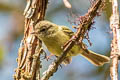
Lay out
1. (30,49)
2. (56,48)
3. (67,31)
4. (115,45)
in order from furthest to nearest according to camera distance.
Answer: (67,31), (56,48), (30,49), (115,45)

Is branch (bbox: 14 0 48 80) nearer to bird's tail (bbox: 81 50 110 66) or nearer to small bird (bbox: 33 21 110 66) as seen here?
small bird (bbox: 33 21 110 66)

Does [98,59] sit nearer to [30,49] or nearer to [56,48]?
[56,48]

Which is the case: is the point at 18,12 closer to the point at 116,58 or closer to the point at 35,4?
the point at 35,4

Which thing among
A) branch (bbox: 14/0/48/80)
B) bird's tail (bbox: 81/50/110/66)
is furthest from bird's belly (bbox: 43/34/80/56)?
branch (bbox: 14/0/48/80)

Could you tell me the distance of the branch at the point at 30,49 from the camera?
2.71 metres

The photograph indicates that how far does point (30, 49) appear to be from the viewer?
2.88 metres

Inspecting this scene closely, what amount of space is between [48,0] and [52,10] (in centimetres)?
347

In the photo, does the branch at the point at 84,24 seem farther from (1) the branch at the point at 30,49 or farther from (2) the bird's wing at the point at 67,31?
(2) the bird's wing at the point at 67,31

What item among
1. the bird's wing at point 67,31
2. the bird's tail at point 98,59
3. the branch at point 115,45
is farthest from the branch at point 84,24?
the bird's tail at point 98,59

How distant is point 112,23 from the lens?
223 centimetres

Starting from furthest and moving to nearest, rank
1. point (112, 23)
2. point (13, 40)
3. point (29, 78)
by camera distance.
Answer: point (13, 40)
point (29, 78)
point (112, 23)

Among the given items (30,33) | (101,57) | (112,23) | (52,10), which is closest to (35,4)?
(30,33)

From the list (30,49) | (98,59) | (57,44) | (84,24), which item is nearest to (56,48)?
(57,44)

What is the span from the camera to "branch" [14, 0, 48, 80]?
2.71m
